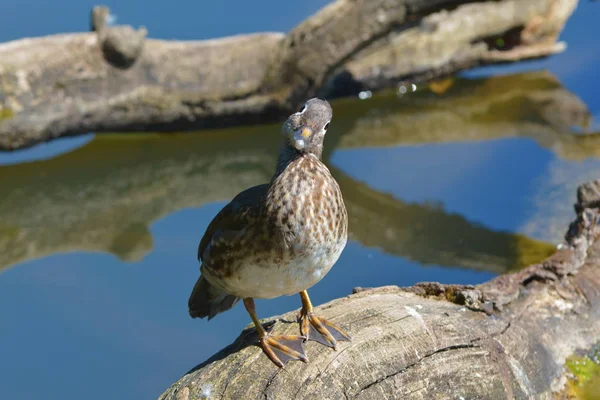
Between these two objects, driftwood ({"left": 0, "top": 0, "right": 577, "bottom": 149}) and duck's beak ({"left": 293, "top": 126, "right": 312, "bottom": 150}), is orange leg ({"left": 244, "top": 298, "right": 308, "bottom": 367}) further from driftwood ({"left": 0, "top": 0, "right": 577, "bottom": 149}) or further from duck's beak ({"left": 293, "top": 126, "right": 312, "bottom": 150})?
driftwood ({"left": 0, "top": 0, "right": 577, "bottom": 149})

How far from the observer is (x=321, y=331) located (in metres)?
3.04

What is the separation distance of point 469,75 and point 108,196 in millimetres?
4017

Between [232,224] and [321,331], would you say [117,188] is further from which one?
[321,331]

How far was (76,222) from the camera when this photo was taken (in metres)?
6.09

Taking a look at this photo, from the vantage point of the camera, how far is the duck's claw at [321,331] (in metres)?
2.98

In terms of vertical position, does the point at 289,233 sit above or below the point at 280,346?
above

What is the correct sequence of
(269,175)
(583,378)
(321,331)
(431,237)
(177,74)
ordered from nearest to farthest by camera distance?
(321,331)
(583,378)
(431,237)
(269,175)
(177,74)

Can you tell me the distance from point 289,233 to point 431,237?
3.03m

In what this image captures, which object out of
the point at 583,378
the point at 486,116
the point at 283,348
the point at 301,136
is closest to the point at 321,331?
the point at 283,348

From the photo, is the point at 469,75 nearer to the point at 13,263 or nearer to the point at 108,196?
the point at 108,196

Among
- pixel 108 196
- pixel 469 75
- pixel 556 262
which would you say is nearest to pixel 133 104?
pixel 108 196

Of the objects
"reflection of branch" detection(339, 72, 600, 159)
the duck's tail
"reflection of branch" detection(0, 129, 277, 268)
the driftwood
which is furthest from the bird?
"reflection of branch" detection(339, 72, 600, 159)

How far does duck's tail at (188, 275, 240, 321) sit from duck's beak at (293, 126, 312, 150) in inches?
33.9

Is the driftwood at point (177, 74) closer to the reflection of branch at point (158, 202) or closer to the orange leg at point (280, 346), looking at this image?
the reflection of branch at point (158, 202)
